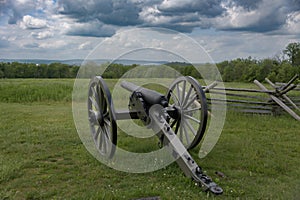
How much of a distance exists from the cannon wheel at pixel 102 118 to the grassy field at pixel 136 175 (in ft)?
1.14

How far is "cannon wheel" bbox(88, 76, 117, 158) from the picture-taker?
4836mm

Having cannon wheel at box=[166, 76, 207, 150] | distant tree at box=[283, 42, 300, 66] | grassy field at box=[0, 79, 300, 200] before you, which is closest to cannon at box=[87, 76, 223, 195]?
cannon wheel at box=[166, 76, 207, 150]

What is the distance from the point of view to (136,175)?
5016 mm

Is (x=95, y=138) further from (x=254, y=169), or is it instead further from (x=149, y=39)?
(x=254, y=169)

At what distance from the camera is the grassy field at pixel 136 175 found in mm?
4352

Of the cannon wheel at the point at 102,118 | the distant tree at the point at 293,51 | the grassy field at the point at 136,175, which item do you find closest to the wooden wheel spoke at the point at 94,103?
the cannon wheel at the point at 102,118

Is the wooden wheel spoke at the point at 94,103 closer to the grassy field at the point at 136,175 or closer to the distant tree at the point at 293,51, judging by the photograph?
the grassy field at the point at 136,175

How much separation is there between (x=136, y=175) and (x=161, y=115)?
1.05 meters

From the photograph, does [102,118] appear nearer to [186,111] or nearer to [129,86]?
[129,86]

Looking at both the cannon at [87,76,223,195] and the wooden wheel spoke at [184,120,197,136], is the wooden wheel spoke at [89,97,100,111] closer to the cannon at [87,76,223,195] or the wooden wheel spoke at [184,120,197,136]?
the cannon at [87,76,223,195]

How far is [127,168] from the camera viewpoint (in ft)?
17.3

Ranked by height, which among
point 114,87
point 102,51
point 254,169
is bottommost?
point 254,169

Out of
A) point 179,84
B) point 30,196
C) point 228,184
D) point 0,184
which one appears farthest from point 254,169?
point 0,184

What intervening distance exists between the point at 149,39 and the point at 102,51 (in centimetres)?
70
